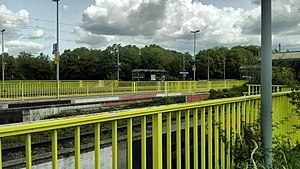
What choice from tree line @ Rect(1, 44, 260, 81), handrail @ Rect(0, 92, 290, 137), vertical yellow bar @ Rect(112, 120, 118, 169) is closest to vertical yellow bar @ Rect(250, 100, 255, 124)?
handrail @ Rect(0, 92, 290, 137)

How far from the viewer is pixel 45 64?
45469 mm

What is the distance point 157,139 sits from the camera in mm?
2150

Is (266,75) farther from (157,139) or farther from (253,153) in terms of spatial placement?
(157,139)

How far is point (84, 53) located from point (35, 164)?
53.6 meters

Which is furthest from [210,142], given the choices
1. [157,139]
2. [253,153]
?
[157,139]

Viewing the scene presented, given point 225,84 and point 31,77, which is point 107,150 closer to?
point 225,84

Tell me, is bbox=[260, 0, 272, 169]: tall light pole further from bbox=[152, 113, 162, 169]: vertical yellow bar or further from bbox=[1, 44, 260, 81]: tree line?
bbox=[1, 44, 260, 81]: tree line

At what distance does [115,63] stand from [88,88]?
35451mm

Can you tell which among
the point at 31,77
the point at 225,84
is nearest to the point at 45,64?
the point at 31,77

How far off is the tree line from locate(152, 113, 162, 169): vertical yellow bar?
43.3 meters

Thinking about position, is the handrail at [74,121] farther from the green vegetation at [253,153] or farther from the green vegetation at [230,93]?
the green vegetation at [230,93]

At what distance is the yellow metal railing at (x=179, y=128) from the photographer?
153cm

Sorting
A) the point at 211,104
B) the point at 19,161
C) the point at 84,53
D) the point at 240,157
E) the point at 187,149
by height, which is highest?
the point at 84,53

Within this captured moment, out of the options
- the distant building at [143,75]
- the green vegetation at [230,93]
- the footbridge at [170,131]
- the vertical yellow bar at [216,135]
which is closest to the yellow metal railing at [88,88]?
the green vegetation at [230,93]
